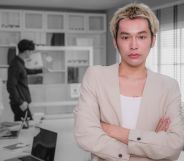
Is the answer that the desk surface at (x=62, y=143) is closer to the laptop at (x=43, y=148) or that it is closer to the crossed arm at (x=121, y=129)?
the laptop at (x=43, y=148)

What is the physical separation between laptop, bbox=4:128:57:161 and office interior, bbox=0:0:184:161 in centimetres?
375

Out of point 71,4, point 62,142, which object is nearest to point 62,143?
point 62,142

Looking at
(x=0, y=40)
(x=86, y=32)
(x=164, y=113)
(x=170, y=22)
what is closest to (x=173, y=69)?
(x=170, y=22)

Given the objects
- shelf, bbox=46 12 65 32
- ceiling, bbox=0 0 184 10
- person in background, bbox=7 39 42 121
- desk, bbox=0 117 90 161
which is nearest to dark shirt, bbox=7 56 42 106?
person in background, bbox=7 39 42 121

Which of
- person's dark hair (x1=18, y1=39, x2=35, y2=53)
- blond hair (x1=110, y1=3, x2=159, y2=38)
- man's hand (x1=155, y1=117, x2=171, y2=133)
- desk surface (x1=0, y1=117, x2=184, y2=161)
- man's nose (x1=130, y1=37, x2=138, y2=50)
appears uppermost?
person's dark hair (x1=18, y1=39, x2=35, y2=53)

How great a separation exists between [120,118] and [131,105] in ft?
0.22

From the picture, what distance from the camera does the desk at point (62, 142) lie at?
227 cm

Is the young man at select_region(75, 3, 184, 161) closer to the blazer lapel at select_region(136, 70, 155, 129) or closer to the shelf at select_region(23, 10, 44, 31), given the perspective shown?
the blazer lapel at select_region(136, 70, 155, 129)

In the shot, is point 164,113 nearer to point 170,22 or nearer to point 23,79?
point 23,79

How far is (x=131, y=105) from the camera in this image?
136cm

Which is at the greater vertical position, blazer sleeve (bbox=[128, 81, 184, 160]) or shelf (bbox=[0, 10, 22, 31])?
shelf (bbox=[0, 10, 22, 31])

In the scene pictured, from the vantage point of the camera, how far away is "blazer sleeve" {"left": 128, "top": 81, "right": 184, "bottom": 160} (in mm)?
1333

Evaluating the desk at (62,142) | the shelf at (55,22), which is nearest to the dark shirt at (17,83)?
the desk at (62,142)

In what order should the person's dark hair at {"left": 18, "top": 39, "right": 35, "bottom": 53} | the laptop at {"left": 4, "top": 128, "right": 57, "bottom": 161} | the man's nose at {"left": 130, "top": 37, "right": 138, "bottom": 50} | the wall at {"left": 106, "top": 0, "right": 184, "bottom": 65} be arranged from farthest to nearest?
the wall at {"left": 106, "top": 0, "right": 184, "bottom": 65} < the person's dark hair at {"left": 18, "top": 39, "right": 35, "bottom": 53} < the laptop at {"left": 4, "top": 128, "right": 57, "bottom": 161} < the man's nose at {"left": 130, "top": 37, "right": 138, "bottom": 50}
